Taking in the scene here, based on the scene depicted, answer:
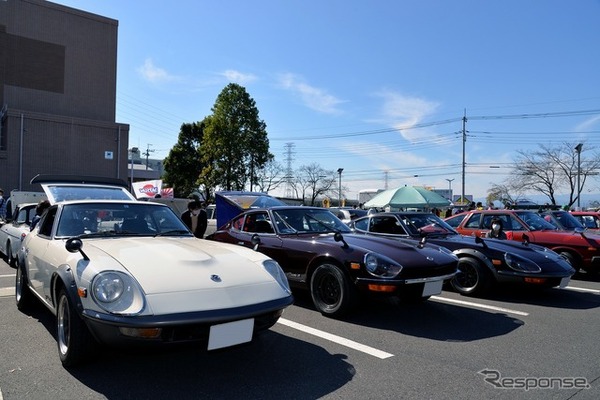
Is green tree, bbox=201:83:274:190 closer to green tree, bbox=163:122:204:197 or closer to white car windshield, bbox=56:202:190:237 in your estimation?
green tree, bbox=163:122:204:197

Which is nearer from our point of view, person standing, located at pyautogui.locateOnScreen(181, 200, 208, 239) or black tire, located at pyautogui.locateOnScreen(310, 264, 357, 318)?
black tire, located at pyautogui.locateOnScreen(310, 264, 357, 318)

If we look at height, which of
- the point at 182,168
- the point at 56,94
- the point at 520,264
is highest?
the point at 56,94

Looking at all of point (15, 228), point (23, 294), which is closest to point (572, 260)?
point (23, 294)

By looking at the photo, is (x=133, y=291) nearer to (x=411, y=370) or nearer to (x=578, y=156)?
(x=411, y=370)

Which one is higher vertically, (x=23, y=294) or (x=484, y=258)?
(x=484, y=258)

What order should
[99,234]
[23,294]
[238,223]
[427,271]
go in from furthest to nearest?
1. [238,223]
2. [23,294]
3. [427,271]
4. [99,234]

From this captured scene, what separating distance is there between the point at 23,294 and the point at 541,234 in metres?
9.53

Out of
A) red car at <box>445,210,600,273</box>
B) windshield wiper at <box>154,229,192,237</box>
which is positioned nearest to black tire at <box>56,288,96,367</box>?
windshield wiper at <box>154,229,192,237</box>

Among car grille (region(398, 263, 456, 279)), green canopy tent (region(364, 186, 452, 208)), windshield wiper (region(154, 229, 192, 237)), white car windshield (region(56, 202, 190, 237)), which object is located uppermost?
green canopy tent (region(364, 186, 452, 208))

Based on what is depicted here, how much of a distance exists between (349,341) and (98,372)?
234cm

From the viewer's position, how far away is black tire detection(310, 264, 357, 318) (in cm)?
511

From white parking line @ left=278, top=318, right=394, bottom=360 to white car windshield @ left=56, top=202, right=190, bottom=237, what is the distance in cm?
164

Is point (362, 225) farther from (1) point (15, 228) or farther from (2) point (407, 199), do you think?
(2) point (407, 199)

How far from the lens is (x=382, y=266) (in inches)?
198
